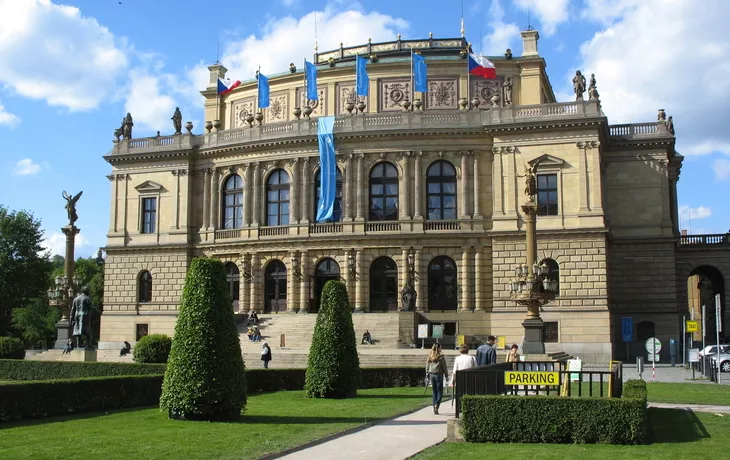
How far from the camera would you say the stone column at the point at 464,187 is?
56656 millimetres

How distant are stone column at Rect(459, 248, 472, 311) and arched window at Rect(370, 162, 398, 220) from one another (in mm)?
5787

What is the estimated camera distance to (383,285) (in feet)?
190

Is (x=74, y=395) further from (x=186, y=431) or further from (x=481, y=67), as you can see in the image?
(x=481, y=67)

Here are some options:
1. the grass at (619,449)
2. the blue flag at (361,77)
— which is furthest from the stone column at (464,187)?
the grass at (619,449)

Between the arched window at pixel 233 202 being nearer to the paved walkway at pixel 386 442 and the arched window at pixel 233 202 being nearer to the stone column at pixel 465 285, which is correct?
the stone column at pixel 465 285

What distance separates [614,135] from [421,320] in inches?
774

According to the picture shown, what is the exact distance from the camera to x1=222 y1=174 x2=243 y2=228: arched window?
62594mm

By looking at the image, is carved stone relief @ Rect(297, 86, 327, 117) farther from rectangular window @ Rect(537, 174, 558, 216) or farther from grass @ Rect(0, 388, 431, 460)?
grass @ Rect(0, 388, 431, 460)

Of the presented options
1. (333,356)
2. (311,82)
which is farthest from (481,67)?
(333,356)

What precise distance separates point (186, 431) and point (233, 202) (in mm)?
44330

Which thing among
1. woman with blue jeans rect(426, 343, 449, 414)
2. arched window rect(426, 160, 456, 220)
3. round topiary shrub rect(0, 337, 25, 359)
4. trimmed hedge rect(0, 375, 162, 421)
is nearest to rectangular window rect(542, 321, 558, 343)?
arched window rect(426, 160, 456, 220)

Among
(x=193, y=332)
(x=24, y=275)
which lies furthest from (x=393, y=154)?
(x=24, y=275)

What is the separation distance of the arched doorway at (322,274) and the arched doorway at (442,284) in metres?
6.77

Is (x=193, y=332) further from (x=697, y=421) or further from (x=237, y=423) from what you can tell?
(x=697, y=421)
